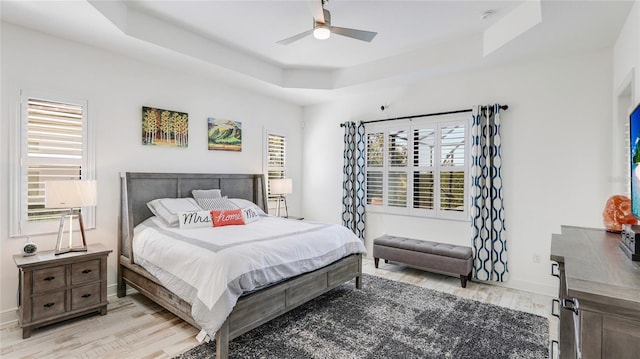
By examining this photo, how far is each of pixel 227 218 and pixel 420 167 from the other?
286 centimetres

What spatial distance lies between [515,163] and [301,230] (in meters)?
2.80

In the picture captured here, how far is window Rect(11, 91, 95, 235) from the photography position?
2971 mm

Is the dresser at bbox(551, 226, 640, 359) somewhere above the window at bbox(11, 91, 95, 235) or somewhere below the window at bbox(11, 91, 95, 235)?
below

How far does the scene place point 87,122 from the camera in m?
3.39

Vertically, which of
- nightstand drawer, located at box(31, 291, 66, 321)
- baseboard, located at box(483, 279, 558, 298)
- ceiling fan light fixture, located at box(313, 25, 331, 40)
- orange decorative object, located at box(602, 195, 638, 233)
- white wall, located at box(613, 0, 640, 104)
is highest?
ceiling fan light fixture, located at box(313, 25, 331, 40)

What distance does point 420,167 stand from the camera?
4.73 metres

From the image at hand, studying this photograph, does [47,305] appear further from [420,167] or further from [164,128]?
[420,167]

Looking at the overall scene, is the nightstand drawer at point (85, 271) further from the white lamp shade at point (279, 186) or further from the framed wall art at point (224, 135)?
the white lamp shade at point (279, 186)

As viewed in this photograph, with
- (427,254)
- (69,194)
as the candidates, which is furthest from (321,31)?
(427,254)

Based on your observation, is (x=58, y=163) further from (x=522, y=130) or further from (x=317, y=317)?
(x=522, y=130)

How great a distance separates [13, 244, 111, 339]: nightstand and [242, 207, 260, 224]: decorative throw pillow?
1.43 meters

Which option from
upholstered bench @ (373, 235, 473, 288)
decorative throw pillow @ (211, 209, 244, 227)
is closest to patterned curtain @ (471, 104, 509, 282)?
upholstered bench @ (373, 235, 473, 288)

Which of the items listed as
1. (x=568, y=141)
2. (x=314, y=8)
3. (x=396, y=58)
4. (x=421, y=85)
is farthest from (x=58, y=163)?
(x=568, y=141)

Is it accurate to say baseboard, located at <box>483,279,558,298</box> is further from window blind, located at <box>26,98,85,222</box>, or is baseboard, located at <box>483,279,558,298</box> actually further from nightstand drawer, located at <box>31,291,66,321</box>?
window blind, located at <box>26,98,85,222</box>
